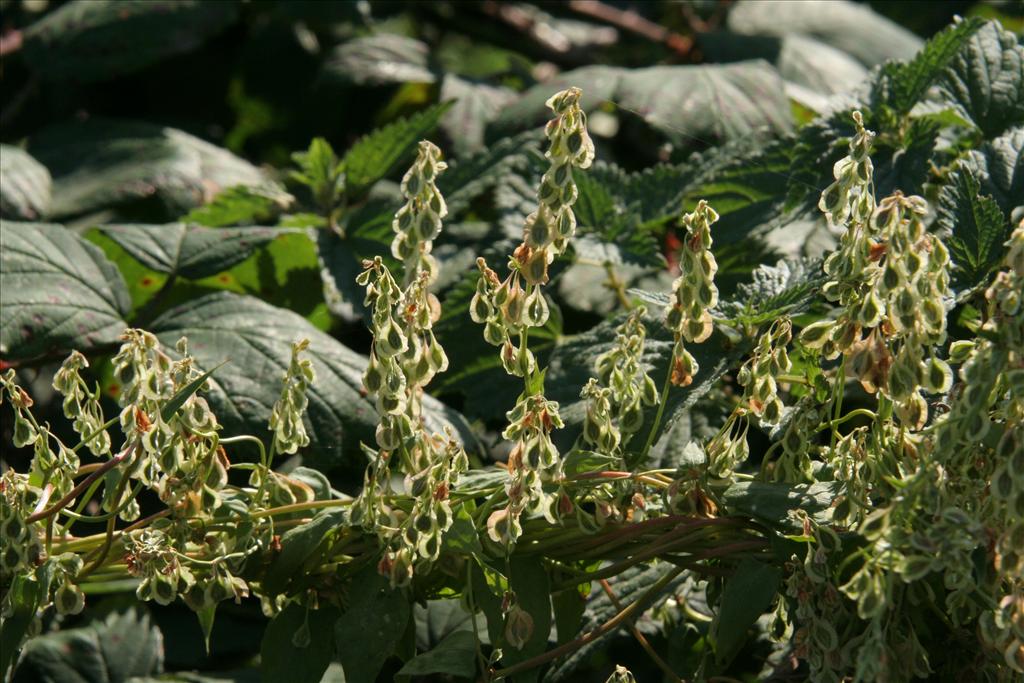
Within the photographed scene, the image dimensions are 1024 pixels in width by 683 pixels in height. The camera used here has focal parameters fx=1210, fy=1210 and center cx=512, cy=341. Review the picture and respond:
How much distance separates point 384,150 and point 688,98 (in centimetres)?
43

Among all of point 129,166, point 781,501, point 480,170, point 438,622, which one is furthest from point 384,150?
point 781,501

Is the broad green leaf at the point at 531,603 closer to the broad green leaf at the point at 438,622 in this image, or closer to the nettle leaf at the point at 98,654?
the broad green leaf at the point at 438,622

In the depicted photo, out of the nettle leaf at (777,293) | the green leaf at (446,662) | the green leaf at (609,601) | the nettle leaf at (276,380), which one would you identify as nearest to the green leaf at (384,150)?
the nettle leaf at (276,380)

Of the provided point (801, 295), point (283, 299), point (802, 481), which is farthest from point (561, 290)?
point (802, 481)

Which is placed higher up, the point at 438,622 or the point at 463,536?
the point at 463,536

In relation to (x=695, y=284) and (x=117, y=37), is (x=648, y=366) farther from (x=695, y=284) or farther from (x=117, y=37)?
(x=117, y=37)

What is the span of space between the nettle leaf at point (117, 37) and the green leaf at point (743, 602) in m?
1.25

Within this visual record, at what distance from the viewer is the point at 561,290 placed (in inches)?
53.9

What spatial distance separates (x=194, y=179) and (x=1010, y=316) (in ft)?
3.90

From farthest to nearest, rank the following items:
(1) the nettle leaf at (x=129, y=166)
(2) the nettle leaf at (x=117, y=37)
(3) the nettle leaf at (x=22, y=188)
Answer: (2) the nettle leaf at (x=117, y=37) < (1) the nettle leaf at (x=129, y=166) < (3) the nettle leaf at (x=22, y=188)

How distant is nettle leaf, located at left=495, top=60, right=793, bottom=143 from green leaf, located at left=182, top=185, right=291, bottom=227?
38 centimetres

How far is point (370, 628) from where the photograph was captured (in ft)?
2.57

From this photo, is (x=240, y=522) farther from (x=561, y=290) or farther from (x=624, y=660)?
(x=561, y=290)

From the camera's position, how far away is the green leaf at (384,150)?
1436 millimetres
